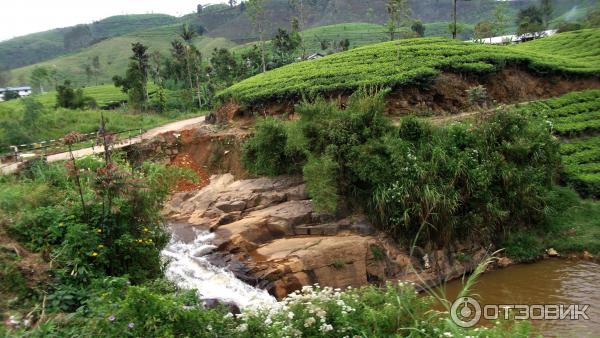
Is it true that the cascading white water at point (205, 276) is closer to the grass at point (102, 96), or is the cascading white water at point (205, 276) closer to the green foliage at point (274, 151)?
the green foliage at point (274, 151)

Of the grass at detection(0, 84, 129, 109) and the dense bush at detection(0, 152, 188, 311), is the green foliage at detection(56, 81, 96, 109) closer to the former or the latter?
the grass at detection(0, 84, 129, 109)

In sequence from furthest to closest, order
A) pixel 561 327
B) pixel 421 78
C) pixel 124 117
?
pixel 124 117, pixel 421 78, pixel 561 327

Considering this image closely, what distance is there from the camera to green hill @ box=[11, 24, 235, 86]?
76750 mm

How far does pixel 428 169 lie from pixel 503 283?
3569 millimetres

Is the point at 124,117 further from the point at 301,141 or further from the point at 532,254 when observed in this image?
the point at 532,254

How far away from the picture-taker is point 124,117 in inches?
1117

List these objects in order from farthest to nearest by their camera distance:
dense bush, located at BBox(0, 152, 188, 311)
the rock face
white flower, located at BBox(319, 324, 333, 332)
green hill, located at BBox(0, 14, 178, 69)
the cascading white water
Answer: green hill, located at BBox(0, 14, 178, 69) < the rock face < the cascading white water < dense bush, located at BBox(0, 152, 188, 311) < white flower, located at BBox(319, 324, 333, 332)

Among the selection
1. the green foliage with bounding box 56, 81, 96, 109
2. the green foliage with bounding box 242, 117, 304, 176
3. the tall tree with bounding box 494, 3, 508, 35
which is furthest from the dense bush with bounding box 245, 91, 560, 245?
the tall tree with bounding box 494, 3, 508, 35

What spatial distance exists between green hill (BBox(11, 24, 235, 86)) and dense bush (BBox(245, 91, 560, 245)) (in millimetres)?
68934

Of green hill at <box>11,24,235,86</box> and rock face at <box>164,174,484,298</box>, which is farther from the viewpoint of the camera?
green hill at <box>11,24,235,86</box>

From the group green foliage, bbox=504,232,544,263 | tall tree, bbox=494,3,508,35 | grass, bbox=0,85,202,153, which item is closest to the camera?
green foliage, bbox=504,232,544,263

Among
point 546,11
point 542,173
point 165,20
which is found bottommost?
point 542,173

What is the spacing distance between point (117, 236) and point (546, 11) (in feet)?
223

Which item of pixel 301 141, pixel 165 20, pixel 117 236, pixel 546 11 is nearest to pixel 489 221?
pixel 301 141
